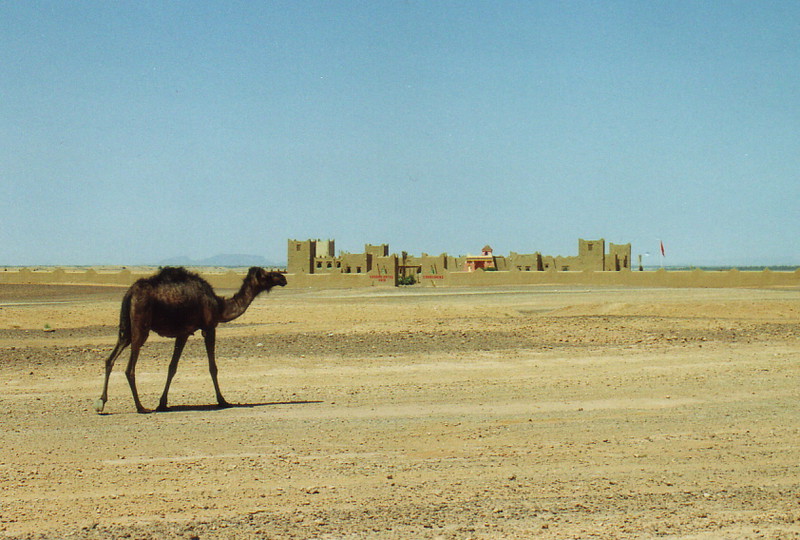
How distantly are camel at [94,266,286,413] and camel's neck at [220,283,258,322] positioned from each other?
0.7 inches

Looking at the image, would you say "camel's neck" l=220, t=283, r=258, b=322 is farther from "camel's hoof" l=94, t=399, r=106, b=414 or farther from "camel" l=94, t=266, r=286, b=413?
"camel's hoof" l=94, t=399, r=106, b=414

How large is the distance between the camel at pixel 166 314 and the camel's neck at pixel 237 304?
0.06 ft

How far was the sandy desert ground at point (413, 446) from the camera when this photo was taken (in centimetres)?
602

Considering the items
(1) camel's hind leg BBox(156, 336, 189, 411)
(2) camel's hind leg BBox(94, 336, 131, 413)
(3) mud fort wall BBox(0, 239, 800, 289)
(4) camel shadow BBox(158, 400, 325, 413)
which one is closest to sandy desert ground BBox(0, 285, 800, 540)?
(4) camel shadow BBox(158, 400, 325, 413)

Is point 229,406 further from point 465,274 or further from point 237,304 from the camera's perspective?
point 465,274

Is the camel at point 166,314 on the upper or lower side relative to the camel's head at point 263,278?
lower

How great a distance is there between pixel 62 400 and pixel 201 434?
3.70m

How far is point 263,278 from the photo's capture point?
11.5m

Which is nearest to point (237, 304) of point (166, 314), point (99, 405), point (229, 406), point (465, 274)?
point (166, 314)

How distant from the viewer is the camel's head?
1132cm

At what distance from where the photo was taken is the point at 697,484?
6.88 metres

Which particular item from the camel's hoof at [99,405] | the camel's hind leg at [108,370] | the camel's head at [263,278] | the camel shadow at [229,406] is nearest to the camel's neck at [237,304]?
the camel's head at [263,278]

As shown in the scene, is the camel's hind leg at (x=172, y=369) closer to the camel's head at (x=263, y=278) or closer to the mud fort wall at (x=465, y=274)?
the camel's head at (x=263, y=278)

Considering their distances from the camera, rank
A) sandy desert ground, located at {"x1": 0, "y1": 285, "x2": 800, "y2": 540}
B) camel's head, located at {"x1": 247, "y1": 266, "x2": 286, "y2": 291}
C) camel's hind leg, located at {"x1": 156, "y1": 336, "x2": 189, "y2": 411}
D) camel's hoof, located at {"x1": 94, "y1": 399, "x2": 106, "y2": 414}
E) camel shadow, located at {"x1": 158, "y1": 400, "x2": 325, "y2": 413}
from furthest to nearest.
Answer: camel's head, located at {"x1": 247, "y1": 266, "x2": 286, "y2": 291} → camel shadow, located at {"x1": 158, "y1": 400, "x2": 325, "y2": 413} → camel's hind leg, located at {"x1": 156, "y1": 336, "x2": 189, "y2": 411} → camel's hoof, located at {"x1": 94, "y1": 399, "x2": 106, "y2": 414} → sandy desert ground, located at {"x1": 0, "y1": 285, "x2": 800, "y2": 540}
